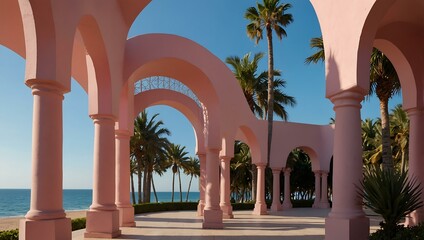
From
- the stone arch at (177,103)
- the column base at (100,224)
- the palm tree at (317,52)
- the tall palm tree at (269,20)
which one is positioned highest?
the tall palm tree at (269,20)

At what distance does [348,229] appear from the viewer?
7.61 meters

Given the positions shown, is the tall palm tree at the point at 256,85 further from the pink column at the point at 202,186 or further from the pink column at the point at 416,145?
the pink column at the point at 416,145

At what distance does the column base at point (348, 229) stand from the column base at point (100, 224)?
6357 mm

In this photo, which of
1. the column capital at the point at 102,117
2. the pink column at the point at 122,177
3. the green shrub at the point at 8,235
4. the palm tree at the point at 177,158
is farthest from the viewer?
the palm tree at the point at 177,158

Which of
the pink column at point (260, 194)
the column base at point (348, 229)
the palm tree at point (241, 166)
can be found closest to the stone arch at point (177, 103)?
the pink column at point (260, 194)

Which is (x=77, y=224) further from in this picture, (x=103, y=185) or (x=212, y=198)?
(x=212, y=198)

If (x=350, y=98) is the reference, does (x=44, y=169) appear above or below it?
below

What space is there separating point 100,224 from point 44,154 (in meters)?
4.66

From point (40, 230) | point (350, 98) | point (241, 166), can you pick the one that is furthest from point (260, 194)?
point (40, 230)

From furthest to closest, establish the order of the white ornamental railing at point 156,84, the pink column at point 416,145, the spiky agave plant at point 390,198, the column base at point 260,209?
the column base at point 260,209 → the white ornamental railing at point 156,84 → the pink column at point 416,145 → the spiky agave plant at point 390,198

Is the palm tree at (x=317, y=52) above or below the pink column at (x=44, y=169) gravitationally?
above

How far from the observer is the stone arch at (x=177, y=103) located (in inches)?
685

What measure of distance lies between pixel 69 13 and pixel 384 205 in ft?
24.6

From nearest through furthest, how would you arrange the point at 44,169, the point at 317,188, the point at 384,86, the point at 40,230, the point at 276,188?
the point at 40,230 → the point at 44,169 → the point at 384,86 → the point at 276,188 → the point at 317,188
